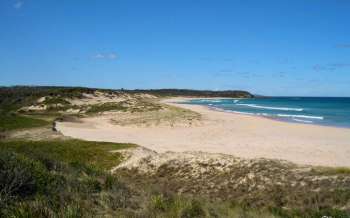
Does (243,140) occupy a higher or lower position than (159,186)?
lower

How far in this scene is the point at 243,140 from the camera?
25828mm

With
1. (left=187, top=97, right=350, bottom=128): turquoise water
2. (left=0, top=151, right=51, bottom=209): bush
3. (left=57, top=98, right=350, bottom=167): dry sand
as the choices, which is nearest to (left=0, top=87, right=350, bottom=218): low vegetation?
(left=0, top=151, right=51, bottom=209): bush

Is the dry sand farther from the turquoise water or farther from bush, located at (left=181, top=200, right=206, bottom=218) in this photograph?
bush, located at (left=181, top=200, right=206, bottom=218)

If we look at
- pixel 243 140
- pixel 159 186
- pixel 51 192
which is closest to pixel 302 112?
pixel 243 140

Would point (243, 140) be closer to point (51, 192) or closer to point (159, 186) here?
point (159, 186)

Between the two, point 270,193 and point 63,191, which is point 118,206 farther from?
point 270,193

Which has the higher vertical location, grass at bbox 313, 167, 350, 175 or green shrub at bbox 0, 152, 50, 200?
green shrub at bbox 0, 152, 50, 200

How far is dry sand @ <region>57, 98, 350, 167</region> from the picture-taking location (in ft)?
65.7

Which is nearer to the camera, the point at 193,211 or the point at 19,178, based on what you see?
the point at 19,178

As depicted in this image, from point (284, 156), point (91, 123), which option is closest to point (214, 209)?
point (284, 156)

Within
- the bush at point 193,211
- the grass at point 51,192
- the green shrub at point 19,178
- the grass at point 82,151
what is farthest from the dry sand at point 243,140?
the green shrub at point 19,178

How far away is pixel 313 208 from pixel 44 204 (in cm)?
573

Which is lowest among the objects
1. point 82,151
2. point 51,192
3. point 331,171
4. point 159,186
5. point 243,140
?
point 243,140

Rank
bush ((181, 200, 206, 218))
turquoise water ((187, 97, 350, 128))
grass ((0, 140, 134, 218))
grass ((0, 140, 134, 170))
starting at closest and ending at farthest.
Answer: grass ((0, 140, 134, 218)), bush ((181, 200, 206, 218)), grass ((0, 140, 134, 170)), turquoise water ((187, 97, 350, 128))
